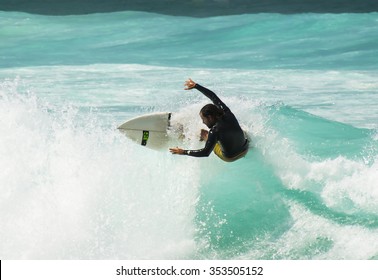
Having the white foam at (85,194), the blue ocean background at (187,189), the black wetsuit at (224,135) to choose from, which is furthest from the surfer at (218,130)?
the white foam at (85,194)

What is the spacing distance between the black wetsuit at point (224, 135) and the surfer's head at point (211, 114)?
4 centimetres

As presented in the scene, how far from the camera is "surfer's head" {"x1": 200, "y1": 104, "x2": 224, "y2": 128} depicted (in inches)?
235

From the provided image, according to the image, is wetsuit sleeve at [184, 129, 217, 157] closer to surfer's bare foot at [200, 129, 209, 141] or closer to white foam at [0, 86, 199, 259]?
surfer's bare foot at [200, 129, 209, 141]

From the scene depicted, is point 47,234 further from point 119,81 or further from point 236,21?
point 236,21

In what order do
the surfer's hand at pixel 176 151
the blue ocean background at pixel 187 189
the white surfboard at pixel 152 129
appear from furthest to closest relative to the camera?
the white surfboard at pixel 152 129 < the blue ocean background at pixel 187 189 < the surfer's hand at pixel 176 151

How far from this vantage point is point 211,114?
5.98m

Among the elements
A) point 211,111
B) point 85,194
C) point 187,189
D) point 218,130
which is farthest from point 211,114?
point 85,194

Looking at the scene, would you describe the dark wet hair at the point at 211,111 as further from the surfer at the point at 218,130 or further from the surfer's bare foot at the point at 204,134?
the surfer's bare foot at the point at 204,134

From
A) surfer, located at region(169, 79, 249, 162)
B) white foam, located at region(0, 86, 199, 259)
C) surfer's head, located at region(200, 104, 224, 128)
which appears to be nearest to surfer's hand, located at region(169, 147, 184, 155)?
surfer, located at region(169, 79, 249, 162)

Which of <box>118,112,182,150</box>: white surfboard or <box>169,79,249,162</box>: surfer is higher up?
<box>169,79,249,162</box>: surfer

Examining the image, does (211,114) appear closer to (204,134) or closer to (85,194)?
(204,134)

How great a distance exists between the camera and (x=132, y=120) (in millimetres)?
7012

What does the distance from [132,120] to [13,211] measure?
1.54 meters

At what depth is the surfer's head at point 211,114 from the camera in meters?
5.97
